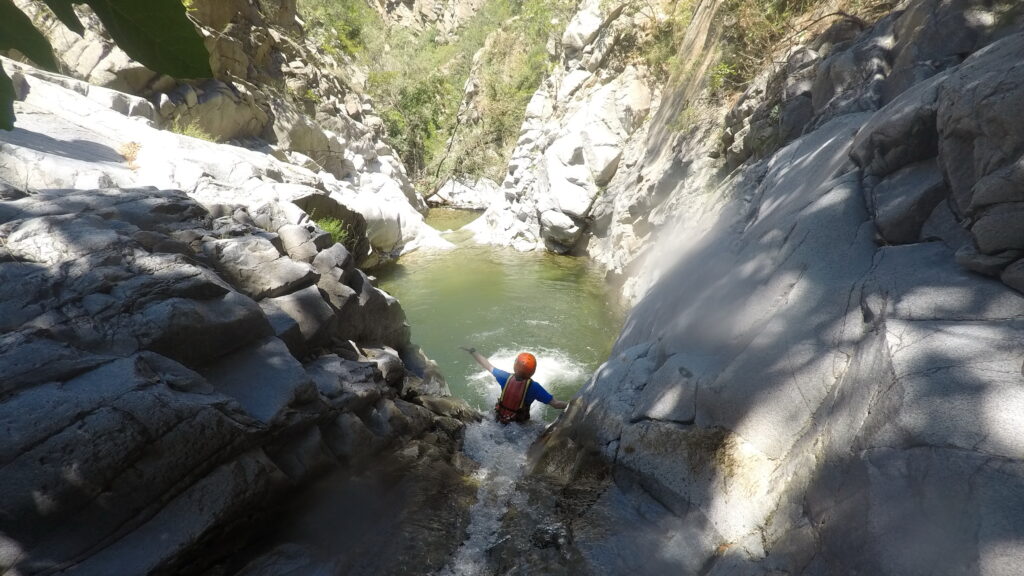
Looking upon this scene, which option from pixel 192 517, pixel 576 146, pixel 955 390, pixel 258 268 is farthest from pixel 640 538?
pixel 576 146

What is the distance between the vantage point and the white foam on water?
3.40 meters

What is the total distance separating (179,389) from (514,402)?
3515 mm

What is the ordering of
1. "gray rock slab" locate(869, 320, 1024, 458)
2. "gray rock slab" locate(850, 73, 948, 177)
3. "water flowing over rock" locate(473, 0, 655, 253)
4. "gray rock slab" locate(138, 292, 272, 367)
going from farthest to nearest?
"water flowing over rock" locate(473, 0, 655, 253), "gray rock slab" locate(138, 292, 272, 367), "gray rock slab" locate(850, 73, 948, 177), "gray rock slab" locate(869, 320, 1024, 458)

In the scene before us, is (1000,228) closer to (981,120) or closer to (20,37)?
(981,120)

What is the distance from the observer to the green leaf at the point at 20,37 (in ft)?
2.51

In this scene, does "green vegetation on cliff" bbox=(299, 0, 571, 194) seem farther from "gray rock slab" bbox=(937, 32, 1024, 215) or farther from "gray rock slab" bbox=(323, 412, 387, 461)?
"gray rock slab" bbox=(323, 412, 387, 461)

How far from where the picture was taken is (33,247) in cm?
346

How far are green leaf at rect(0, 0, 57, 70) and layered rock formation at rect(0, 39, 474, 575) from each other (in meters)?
2.48

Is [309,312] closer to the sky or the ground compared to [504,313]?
closer to the sky

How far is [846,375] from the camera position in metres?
2.54

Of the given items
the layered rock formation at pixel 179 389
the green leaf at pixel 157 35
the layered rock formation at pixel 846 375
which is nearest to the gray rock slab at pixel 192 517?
the layered rock formation at pixel 179 389

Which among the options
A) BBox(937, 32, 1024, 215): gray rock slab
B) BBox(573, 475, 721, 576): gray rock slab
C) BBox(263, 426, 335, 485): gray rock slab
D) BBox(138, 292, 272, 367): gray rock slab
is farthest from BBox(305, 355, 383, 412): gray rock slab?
BBox(937, 32, 1024, 215): gray rock slab

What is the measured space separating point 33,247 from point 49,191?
1.41 m

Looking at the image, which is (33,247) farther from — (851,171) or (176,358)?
(851,171)
